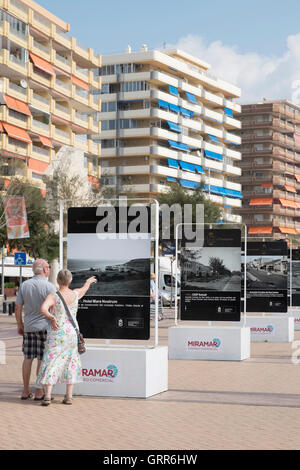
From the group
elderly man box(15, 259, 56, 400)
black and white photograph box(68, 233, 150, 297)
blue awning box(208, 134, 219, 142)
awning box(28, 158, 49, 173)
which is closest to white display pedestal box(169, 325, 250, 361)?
black and white photograph box(68, 233, 150, 297)

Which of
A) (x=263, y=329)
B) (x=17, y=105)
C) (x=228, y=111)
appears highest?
(x=228, y=111)

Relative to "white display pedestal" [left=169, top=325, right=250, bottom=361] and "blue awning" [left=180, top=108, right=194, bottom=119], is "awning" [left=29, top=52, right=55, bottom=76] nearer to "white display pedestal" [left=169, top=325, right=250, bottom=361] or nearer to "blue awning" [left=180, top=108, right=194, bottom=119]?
"blue awning" [left=180, top=108, right=194, bottom=119]

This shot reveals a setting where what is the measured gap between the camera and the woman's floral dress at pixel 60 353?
1073 centimetres

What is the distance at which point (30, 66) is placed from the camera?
67625 mm

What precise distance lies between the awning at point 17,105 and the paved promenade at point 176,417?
51528mm

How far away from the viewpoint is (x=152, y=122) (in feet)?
324

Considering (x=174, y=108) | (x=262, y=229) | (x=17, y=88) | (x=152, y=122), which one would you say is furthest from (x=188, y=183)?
(x=17, y=88)

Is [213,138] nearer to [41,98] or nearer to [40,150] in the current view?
[41,98]

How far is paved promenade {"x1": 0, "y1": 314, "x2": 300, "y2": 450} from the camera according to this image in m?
8.25

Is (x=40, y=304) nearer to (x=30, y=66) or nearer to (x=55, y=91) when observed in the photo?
(x=30, y=66)

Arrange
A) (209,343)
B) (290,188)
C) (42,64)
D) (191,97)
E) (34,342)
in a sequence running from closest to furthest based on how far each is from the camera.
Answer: (34,342) → (209,343) → (42,64) → (191,97) → (290,188)

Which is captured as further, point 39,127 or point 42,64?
point 42,64

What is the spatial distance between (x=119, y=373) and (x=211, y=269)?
6.36 m
